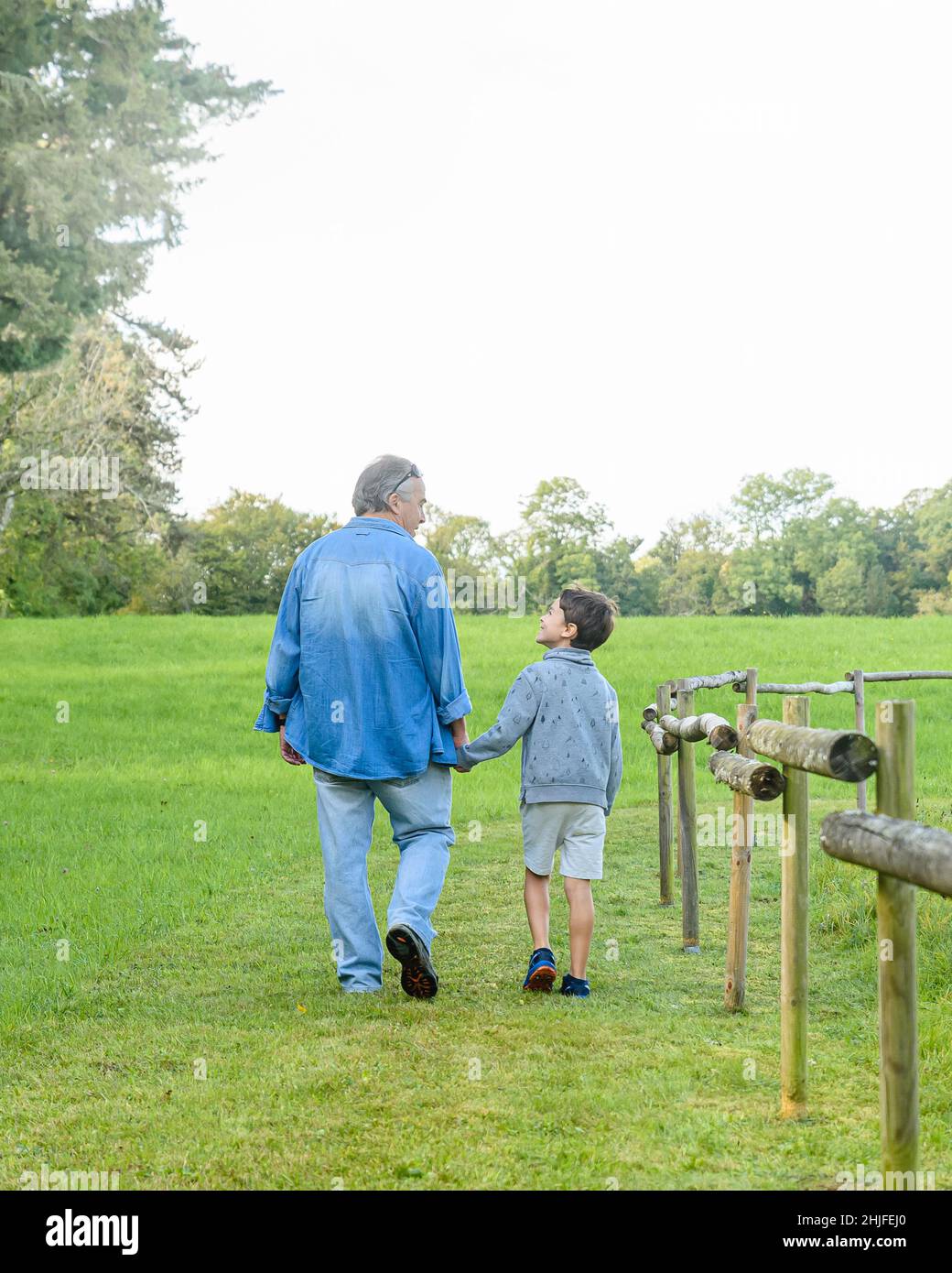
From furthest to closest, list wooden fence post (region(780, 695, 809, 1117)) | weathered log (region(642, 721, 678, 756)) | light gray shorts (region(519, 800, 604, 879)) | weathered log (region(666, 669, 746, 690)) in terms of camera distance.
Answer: weathered log (region(642, 721, 678, 756))
weathered log (region(666, 669, 746, 690))
light gray shorts (region(519, 800, 604, 879))
wooden fence post (region(780, 695, 809, 1117))

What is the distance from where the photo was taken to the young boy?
5.60 m

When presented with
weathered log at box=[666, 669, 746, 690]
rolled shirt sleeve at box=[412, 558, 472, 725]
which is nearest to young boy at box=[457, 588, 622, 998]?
rolled shirt sleeve at box=[412, 558, 472, 725]

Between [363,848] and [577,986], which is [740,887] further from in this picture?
[363,848]

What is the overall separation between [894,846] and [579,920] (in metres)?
2.89

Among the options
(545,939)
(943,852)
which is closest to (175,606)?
(545,939)

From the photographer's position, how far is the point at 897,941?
3.05 metres

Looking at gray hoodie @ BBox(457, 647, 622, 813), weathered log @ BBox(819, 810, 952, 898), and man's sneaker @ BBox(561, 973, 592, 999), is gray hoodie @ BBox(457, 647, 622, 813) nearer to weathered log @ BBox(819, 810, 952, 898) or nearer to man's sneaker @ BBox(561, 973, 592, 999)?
man's sneaker @ BBox(561, 973, 592, 999)

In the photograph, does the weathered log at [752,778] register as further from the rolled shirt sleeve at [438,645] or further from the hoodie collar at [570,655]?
the rolled shirt sleeve at [438,645]

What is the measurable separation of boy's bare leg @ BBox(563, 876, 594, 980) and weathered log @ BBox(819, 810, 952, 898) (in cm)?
239

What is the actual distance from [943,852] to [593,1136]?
5.67ft

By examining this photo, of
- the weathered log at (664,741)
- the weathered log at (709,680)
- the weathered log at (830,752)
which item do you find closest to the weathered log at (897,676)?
the weathered log at (709,680)

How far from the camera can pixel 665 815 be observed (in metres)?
8.15

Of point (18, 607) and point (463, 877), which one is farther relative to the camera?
point (18, 607)

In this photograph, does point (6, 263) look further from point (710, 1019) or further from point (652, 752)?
point (710, 1019)
